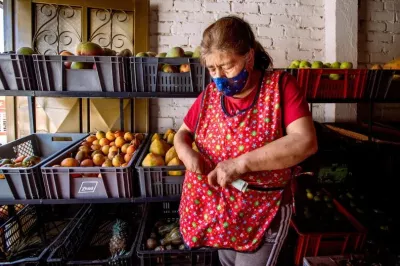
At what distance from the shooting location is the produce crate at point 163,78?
191cm

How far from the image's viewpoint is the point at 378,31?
10.1 ft

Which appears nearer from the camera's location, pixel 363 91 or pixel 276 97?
pixel 276 97

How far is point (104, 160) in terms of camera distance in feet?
6.93

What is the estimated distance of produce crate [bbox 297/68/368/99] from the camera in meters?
2.00

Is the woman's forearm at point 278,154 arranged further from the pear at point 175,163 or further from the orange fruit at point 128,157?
the orange fruit at point 128,157

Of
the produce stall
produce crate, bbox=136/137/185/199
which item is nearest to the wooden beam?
the produce stall

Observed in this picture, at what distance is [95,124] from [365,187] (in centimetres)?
242

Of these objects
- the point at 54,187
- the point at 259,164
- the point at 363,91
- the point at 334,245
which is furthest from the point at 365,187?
the point at 54,187

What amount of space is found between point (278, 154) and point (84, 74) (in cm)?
139

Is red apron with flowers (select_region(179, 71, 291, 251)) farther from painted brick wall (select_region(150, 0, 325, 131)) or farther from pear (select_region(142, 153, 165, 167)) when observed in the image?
painted brick wall (select_region(150, 0, 325, 131))

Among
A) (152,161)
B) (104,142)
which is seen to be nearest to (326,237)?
(152,161)

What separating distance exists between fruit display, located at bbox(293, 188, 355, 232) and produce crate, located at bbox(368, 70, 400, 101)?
0.86m

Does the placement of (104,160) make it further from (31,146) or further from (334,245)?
(334,245)

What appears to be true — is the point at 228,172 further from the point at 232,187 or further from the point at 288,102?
the point at 288,102
